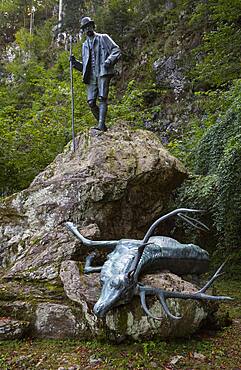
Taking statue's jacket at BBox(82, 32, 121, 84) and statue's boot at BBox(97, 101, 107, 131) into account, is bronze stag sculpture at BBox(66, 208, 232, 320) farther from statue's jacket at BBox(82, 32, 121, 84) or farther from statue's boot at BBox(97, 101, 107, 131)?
statue's jacket at BBox(82, 32, 121, 84)

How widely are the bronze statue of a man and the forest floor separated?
12.7 feet

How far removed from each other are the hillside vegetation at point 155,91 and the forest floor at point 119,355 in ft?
12.5

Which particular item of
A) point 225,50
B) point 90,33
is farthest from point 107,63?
point 225,50

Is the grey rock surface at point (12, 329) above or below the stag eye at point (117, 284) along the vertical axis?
below

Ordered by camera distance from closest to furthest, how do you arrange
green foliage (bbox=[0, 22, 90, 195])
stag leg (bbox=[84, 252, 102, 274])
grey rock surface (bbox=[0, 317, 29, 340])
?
grey rock surface (bbox=[0, 317, 29, 340]) < stag leg (bbox=[84, 252, 102, 274]) < green foliage (bbox=[0, 22, 90, 195])

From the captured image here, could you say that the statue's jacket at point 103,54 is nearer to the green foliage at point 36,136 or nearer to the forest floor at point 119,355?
the green foliage at point 36,136

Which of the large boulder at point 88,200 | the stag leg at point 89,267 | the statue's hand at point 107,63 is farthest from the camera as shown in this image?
the statue's hand at point 107,63

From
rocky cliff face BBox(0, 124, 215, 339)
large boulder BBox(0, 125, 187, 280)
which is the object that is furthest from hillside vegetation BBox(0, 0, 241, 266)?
rocky cliff face BBox(0, 124, 215, 339)

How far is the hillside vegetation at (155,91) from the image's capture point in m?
8.67

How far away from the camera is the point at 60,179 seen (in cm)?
590

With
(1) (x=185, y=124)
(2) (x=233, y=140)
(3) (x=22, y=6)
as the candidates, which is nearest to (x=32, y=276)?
(2) (x=233, y=140)

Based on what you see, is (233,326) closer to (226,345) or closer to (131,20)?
(226,345)

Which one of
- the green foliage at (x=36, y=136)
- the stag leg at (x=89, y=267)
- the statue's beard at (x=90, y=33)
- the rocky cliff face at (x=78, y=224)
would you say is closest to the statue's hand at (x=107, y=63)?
the statue's beard at (x=90, y=33)

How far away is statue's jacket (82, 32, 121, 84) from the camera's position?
22.5 feet
